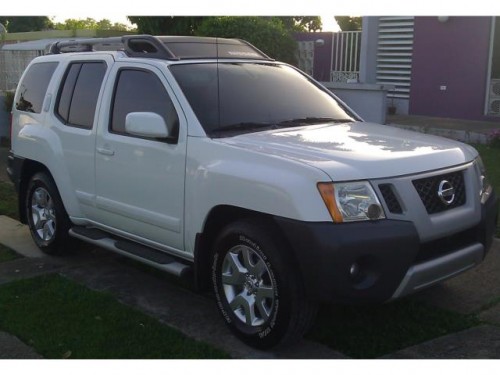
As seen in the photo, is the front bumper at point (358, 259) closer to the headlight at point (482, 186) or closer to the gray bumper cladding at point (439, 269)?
the gray bumper cladding at point (439, 269)

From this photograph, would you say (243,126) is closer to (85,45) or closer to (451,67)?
(85,45)

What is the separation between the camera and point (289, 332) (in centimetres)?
380

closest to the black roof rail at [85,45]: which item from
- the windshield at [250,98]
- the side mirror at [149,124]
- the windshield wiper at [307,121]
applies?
the windshield at [250,98]

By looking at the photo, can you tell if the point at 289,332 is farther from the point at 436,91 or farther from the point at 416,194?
the point at 436,91

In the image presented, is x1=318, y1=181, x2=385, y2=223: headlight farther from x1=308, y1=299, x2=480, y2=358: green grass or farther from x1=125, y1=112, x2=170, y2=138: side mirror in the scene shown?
x1=125, y1=112, x2=170, y2=138: side mirror

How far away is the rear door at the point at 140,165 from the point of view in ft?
14.9

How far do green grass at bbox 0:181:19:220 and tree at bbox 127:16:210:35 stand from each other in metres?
9.95

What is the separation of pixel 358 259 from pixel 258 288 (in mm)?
718

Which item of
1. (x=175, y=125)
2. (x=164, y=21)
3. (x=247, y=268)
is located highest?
(x=164, y=21)

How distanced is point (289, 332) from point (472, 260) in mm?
1299

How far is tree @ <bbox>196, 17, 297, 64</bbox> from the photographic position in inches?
646

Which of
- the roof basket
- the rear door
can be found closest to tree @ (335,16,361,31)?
the roof basket

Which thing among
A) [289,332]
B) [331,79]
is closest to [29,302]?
[289,332]

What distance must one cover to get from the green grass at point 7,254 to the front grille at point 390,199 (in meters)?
3.91
